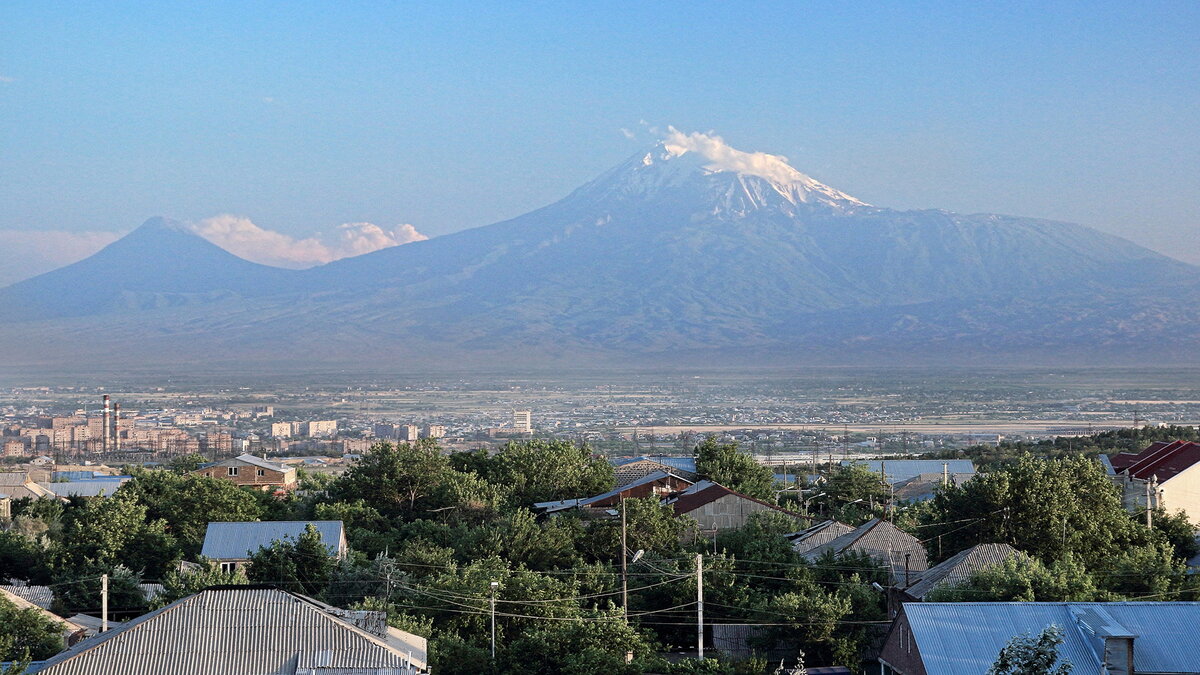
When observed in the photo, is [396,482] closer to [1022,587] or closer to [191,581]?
[191,581]

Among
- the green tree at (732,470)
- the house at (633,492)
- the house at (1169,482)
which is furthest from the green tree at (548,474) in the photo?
the house at (1169,482)

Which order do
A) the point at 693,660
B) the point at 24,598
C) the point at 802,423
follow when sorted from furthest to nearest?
1. the point at 802,423
2. the point at 24,598
3. the point at 693,660

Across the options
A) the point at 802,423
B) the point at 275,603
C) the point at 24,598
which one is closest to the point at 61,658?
the point at 275,603

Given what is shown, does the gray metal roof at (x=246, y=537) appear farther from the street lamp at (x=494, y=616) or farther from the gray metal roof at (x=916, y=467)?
the gray metal roof at (x=916, y=467)


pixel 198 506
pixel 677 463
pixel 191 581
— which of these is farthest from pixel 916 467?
pixel 191 581

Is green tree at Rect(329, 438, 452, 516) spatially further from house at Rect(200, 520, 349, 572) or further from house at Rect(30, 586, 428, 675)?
house at Rect(30, 586, 428, 675)

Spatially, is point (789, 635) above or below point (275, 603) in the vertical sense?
below

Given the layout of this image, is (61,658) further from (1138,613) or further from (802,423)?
→ (802,423)

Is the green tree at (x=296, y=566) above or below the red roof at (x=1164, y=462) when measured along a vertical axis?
below
